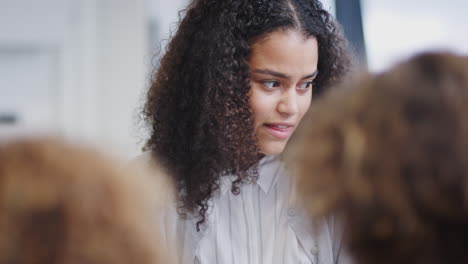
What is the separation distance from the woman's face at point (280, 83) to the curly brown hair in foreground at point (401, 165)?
2.11 feet

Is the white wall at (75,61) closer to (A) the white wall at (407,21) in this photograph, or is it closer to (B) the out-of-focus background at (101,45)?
(B) the out-of-focus background at (101,45)

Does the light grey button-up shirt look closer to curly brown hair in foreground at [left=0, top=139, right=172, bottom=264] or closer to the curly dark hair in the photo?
the curly dark hair

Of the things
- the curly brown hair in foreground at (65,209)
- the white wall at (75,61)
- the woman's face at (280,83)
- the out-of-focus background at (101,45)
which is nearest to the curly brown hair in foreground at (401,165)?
the curly brown hair in foreground at (65,209)

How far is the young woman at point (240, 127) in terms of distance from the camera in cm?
110

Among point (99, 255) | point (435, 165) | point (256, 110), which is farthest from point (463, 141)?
point (256, 110)

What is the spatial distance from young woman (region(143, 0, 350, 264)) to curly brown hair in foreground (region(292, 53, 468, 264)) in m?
0.65

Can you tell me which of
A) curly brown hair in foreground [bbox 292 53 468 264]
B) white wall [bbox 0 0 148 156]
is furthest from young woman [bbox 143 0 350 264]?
curly brown hair in foreground [bbox 292 53 468 264]

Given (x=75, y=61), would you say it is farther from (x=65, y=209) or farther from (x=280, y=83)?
(x=65, y=209)

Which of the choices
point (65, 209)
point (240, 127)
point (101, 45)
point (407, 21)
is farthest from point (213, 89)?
point (101, 45)

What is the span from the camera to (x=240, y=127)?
113 centimetres

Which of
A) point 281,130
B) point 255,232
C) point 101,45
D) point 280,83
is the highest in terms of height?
point 101,45

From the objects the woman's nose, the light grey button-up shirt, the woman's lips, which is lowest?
the light grey button-up shirt

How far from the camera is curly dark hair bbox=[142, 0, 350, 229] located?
1125 mm

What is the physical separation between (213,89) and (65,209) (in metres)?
0.77
